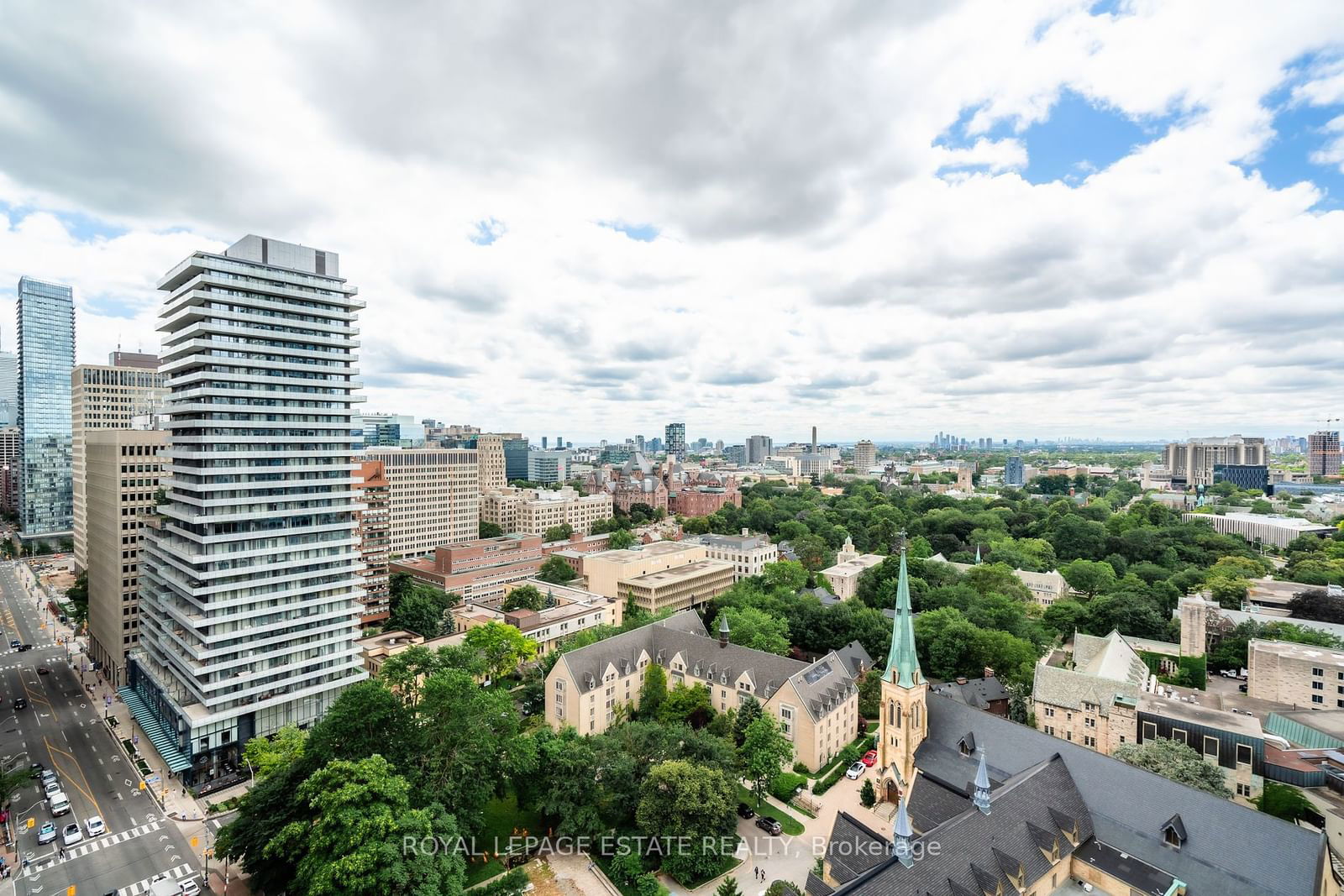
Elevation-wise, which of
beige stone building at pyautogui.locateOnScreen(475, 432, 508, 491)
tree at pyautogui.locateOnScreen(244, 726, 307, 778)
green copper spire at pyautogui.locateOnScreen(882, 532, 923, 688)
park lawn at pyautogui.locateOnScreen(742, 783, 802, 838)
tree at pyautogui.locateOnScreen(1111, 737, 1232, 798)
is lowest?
park lawn at pyautogui.locateOnScreen(742, 783, 802, 838)

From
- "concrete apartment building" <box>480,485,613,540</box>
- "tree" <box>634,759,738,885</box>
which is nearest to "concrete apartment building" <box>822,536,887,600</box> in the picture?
"tree" <box>634,759,738,885</box>

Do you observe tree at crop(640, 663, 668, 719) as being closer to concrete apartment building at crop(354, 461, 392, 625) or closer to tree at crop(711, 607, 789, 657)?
tree at crop(711, 607, 789, 657)

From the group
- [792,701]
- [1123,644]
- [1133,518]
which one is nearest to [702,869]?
[792,701]

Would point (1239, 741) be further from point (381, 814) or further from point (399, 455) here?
point (399, 455)

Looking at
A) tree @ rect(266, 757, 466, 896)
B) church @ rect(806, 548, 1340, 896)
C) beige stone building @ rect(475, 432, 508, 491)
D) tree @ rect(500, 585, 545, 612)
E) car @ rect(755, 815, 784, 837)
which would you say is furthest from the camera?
beige stone building @ rect(475, 432, 508, 491)

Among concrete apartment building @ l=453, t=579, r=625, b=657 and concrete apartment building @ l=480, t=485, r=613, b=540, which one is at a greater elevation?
concrete apartment building @ l=480, t=485, r=613, b=540

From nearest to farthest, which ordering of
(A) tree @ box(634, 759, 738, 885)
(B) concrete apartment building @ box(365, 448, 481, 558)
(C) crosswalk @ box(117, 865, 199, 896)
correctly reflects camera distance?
(C) crosswalk @ box(117, 865, 199, 896) → (A) tree @ box(634, 759, 738, 885) → (B) concrete apartment building @ box(365, 448, 481, 558)
